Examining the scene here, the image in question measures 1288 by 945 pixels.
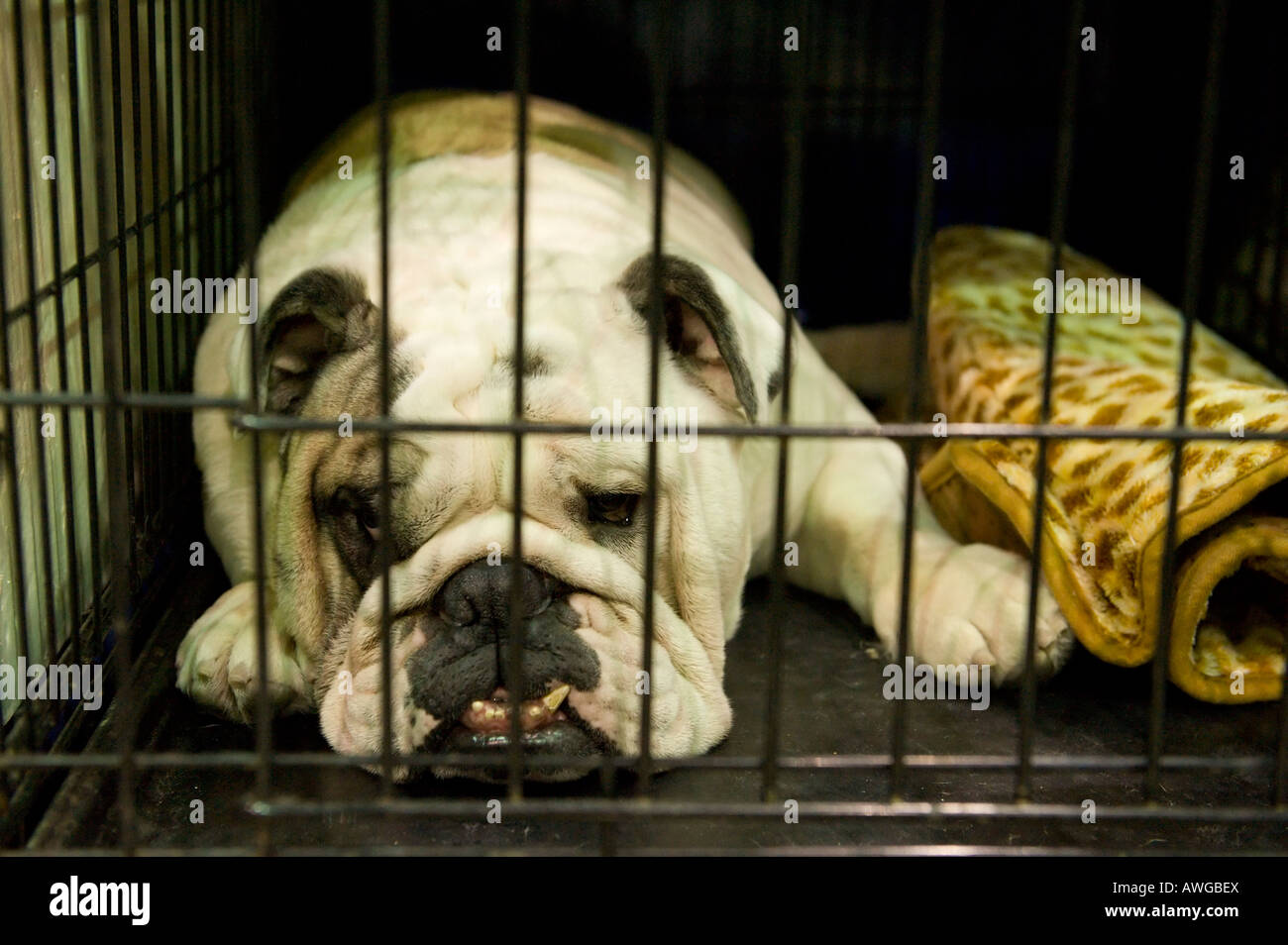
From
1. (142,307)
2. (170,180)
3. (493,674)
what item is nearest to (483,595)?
(493,674)

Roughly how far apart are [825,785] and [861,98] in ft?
6.43

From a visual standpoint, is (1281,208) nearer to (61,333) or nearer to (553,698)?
(553,698)

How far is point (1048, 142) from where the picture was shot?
313 cm

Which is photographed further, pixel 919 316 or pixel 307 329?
pixel 307 329

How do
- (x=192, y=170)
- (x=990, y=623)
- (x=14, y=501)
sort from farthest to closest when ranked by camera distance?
(x=192, y=170), (x=990, y=623), (x=14, y=501)

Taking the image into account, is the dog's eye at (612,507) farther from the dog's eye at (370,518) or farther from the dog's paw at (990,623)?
the dog's paw at (990,623)

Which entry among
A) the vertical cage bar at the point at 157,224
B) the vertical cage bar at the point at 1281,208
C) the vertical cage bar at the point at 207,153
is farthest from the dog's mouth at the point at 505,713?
the vertical cage bar at the point at 1281,208

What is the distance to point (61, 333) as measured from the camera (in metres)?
1.64

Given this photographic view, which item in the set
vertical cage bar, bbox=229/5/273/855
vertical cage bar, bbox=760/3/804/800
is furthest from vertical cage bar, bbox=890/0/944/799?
vertical cage bar, bbox=229/5/273/855

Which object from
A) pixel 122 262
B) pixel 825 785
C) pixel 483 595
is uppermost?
pixel 122 262
